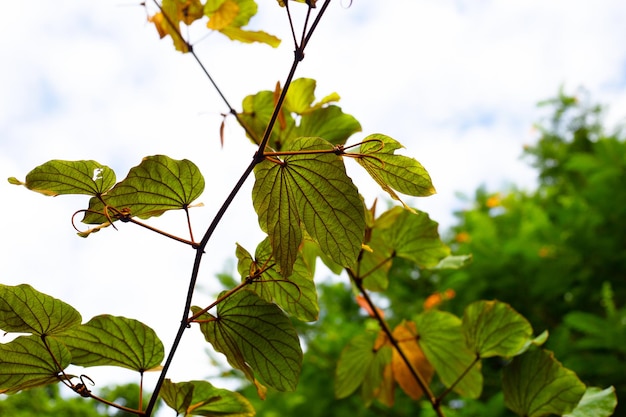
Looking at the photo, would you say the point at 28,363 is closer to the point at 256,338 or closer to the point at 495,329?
Answer: the point at 256,338

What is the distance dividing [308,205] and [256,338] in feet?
0.44

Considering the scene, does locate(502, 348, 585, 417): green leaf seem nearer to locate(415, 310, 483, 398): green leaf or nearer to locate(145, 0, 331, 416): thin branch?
locate(415, 310, 483, 398): green leaf

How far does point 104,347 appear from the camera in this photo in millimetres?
486

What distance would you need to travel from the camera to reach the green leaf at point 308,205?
1.37 feet

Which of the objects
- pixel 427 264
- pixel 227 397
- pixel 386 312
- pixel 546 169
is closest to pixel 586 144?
pixel 546 169

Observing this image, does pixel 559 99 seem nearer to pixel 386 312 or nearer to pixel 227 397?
pixel 386 312

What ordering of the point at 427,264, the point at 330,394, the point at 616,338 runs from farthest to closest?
the point at 330,394 → the point at 616,338 → the point at 427,264

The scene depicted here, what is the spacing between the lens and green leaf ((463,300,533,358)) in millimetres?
703

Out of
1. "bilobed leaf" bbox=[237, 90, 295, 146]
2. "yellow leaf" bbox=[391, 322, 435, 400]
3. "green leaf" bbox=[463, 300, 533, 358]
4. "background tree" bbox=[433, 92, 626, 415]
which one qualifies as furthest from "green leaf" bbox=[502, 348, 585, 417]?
"background tree" bbox=[433, 92, 626, 415]

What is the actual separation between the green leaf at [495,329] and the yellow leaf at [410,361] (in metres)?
0.11

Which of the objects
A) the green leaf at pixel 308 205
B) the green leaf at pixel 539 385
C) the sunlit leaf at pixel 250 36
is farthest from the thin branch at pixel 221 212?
the green leaf at pixel 539 385

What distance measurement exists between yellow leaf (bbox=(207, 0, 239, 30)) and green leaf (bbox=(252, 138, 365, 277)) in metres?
0.38

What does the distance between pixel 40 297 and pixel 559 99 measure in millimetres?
4839

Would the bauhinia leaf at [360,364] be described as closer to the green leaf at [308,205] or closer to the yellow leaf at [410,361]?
the yellow leaf at [410,361]
